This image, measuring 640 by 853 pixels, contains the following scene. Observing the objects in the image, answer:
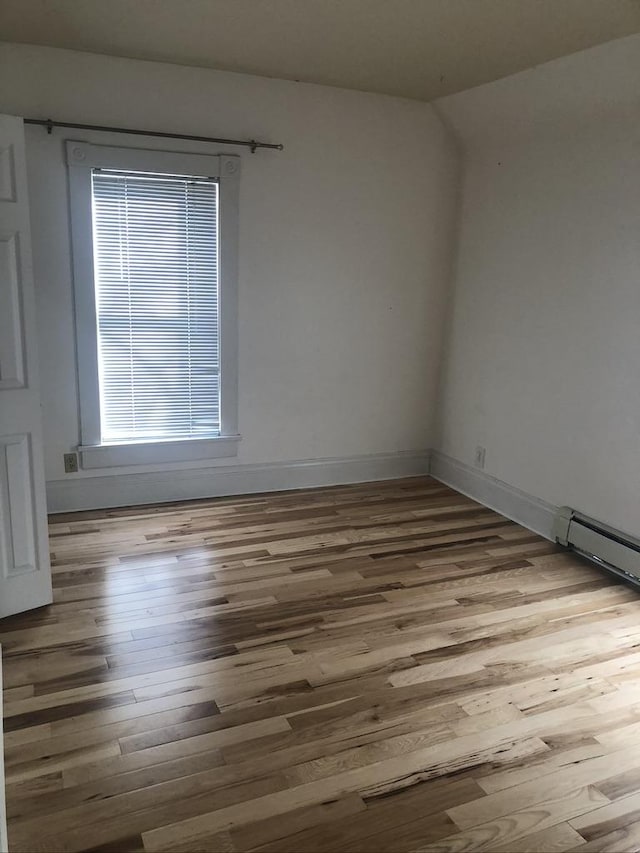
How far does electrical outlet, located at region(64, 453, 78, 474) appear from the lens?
3.84m

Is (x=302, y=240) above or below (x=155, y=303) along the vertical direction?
above

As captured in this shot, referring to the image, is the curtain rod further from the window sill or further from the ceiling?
the window sill

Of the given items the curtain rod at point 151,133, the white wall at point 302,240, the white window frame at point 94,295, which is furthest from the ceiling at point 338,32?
the white window frame at point 94,295

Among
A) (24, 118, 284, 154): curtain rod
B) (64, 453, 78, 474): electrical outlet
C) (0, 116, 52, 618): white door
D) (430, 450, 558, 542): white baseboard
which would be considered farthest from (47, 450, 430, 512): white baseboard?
(24, 118, 284, 154): curtain rod

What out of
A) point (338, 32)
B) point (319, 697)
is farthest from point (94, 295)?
point (319, 697)

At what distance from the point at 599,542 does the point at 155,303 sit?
2.75 m

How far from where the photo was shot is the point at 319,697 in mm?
2344

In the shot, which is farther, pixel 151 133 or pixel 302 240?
pixel 302 240

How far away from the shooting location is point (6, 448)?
2.67m

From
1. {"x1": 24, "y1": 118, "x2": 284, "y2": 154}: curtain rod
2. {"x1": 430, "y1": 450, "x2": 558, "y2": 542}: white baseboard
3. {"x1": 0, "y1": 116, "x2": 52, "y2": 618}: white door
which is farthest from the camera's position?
→ {"x1": 430, "y1": 450, "x2": 558, "y2": 542}: white baseboard

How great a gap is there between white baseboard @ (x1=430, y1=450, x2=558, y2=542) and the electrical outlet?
2433 mm

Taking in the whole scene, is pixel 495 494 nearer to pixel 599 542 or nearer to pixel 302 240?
pixel 599 542

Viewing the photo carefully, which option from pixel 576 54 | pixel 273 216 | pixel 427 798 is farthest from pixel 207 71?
pixel 427 798

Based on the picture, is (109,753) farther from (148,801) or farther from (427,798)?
(427,798)
